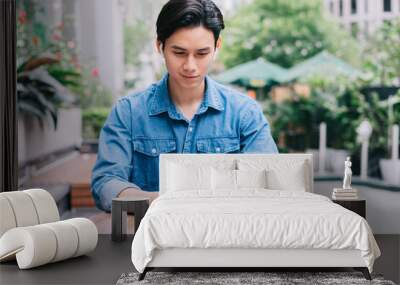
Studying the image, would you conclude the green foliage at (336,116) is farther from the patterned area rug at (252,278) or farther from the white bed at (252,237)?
the patterned area rug at (252,278)

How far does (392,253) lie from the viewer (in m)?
6.43

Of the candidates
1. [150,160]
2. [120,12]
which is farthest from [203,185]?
[120,12]

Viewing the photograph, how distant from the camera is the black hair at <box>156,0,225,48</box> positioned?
24.3 ft

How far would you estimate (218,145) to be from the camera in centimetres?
741

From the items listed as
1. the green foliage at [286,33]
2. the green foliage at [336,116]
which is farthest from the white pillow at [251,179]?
the green foliage at [286,33]

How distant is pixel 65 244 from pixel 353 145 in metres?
3.40

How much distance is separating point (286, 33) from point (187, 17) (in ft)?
3.55

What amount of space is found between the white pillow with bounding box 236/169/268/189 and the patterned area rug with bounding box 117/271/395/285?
1.27m

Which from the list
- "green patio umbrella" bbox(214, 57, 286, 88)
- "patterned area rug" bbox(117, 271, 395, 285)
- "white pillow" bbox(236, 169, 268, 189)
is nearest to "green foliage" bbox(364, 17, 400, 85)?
"green patio umbrella" bbox(214, 57, 286, 88)

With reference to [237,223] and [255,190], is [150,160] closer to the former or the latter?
[255,190]

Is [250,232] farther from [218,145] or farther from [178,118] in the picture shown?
[178,118]

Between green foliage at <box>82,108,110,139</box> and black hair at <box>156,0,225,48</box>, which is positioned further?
green foliage at <box>82,108,110,139</box>

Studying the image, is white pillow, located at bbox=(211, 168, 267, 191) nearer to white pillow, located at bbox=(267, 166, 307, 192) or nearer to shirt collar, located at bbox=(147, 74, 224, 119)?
white pillow, located at bbox=(267, 166, 307, 192)

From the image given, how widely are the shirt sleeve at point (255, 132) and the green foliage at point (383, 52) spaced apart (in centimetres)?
120
